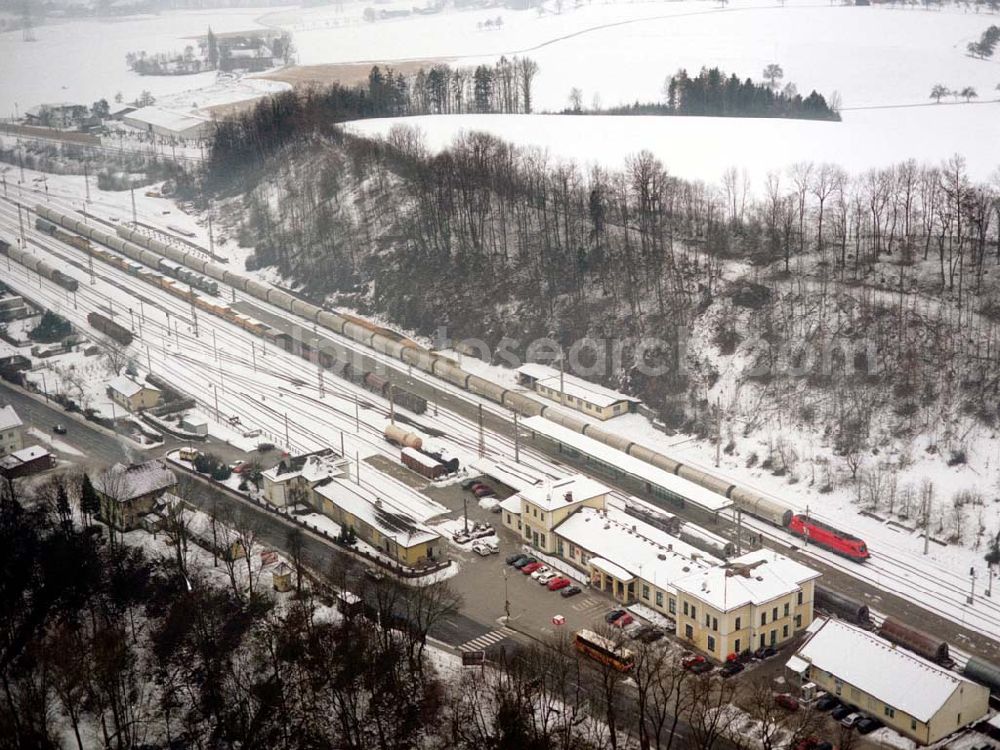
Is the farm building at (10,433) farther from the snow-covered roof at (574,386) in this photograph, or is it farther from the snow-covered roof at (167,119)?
the snow-covered roof at (167,119)

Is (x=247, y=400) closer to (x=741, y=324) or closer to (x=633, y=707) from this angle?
(x=741, y=324)

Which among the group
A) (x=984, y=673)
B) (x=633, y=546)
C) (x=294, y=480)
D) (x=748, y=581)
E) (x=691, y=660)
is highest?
(x=294, y=480)

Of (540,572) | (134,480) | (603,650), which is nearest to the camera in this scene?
(603,650)

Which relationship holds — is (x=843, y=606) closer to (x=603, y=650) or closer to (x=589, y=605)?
(x=589, y=605)

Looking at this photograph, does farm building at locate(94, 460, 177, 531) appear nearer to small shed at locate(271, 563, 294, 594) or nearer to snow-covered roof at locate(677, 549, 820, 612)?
small shed at locate(271, 563, 294, 594)

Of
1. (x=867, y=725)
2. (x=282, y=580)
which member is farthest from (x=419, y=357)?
(x=867, y=725)

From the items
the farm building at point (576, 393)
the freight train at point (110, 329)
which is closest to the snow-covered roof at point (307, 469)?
the farm building at point (576, 393)

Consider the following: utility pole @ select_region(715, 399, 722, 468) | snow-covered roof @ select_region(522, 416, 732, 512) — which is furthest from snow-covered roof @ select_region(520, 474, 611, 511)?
utility pole @ select_region(715, 399, 722, 468)
